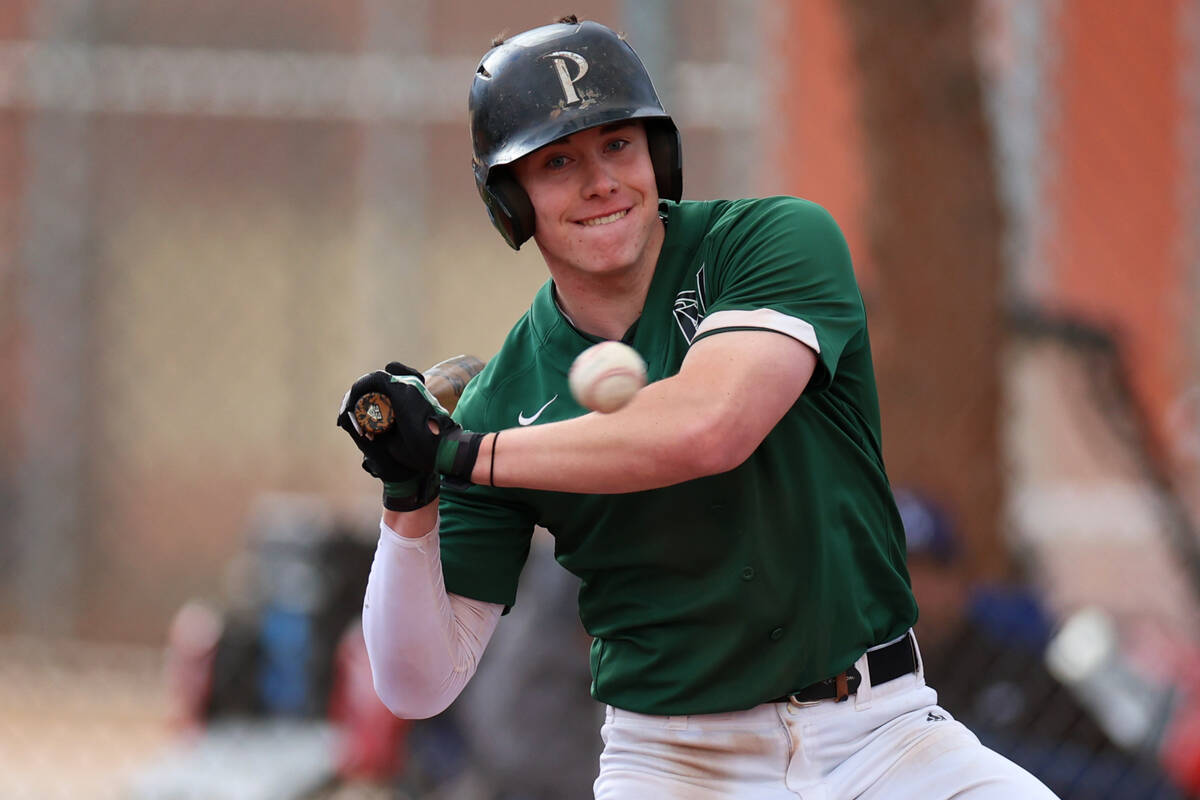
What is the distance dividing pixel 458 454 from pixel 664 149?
654 mm

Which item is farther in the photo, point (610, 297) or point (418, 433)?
point (610, 297)

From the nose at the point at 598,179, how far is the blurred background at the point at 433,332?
1575 millimetres

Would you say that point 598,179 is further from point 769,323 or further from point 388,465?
point 388,465

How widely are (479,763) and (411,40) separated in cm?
517

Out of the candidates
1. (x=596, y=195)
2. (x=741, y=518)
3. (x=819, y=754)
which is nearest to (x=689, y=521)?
(x=741, y=518)

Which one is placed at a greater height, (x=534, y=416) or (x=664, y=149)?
(x=664, y=149)

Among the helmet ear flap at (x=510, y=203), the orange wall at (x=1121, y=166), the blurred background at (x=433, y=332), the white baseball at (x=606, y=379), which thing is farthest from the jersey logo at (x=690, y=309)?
the orange wall at (x=1121, y=166)

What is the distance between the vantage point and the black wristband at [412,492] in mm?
2338

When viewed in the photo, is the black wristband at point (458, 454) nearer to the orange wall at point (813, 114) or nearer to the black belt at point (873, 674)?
the black belt at point (873, 674)

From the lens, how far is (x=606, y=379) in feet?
6.60

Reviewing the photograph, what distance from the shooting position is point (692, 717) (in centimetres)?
248

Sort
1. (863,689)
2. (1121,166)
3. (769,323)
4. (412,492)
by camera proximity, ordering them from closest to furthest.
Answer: (769,323) → (412,492) → (863,689) → (1121,166)

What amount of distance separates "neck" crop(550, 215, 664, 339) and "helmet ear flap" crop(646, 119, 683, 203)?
0.11 m

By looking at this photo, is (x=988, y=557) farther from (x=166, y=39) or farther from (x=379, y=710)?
(x=166, y=39)
